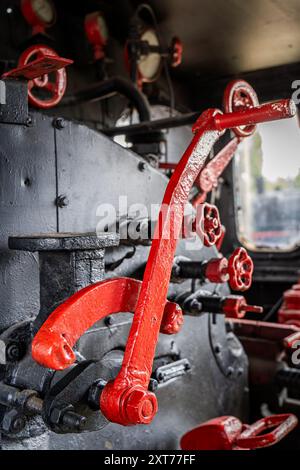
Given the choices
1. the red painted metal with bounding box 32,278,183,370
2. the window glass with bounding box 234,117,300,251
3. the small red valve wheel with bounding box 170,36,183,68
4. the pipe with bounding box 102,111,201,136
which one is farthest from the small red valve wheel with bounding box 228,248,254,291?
the small red valve wheel with bounding box 170,36,183,68

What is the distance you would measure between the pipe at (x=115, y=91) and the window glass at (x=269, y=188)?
1.91ft

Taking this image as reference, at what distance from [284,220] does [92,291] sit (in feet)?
9.45

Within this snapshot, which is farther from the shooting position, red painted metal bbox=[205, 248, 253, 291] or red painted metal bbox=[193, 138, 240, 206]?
red painted metal bbox=[193, 138, 240, 206]

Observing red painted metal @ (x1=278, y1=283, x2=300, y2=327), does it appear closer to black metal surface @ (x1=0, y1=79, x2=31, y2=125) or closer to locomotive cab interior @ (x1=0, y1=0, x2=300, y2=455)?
locomotive cab interior @ (x1=0, y1=0, x2=300, y2=455)

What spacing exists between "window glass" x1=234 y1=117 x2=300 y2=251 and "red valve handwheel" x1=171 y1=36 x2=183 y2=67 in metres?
0.57

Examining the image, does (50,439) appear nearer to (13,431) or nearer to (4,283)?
(13,431)

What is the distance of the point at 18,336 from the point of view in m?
1.33

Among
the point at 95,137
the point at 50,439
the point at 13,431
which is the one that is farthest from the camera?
the point at 95,137

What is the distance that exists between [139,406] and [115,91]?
190 centimetres

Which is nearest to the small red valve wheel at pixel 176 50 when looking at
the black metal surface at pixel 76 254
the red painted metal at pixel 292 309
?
the black metal surface at pixel 76 254

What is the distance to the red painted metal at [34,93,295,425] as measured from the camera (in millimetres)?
1091

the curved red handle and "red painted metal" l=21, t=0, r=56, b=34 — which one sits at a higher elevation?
"red painted metal" l=21, t=0, r=56, b=34

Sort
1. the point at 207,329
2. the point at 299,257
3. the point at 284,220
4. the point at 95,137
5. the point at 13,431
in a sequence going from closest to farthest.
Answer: the point at 13,431, the point at 95,137, the point at 207,329, the point at 299,257, the point at 284,220
